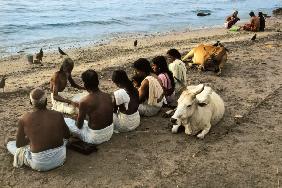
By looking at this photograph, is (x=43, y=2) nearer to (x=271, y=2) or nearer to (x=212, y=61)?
(x=271, y=2)

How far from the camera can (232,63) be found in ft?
47.2

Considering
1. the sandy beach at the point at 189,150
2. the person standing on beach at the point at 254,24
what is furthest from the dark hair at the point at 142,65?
the person standing on beach at the point at 254,24

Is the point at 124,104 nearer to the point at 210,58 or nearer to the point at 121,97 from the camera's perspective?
the point at 121,97

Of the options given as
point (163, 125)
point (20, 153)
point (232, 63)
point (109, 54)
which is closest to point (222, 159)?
point (163, 125)

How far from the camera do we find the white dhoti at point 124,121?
863 cm

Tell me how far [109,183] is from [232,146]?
262 cm

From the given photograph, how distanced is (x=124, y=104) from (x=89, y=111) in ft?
2.79

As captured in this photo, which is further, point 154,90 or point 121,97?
point 154,90

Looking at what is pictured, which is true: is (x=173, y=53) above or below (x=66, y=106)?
above

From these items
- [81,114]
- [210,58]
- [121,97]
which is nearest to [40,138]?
[81,114]

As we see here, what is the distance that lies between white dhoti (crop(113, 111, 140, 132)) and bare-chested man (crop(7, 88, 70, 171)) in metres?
1.47

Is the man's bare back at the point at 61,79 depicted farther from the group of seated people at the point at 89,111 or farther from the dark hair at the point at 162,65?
the dark hair at the point at 162,65

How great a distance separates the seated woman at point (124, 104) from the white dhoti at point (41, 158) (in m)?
1.52

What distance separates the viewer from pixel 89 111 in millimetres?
7902
